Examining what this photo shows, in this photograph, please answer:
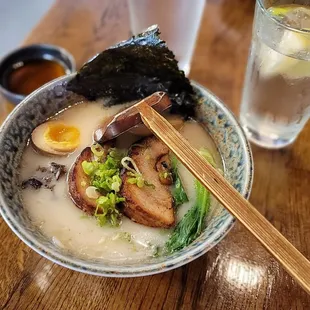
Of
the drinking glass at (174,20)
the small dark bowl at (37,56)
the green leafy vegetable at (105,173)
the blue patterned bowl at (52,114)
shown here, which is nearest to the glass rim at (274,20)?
the blue patterned bowl at (52,114)

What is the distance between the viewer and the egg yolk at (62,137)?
1156 mm

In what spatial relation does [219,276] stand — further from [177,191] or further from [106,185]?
[106,185]

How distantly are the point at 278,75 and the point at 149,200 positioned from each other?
0.49m

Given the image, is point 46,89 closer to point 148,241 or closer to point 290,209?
point 148,241

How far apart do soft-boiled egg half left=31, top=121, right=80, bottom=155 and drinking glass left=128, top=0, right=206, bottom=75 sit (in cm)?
53

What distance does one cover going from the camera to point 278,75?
1.21 m

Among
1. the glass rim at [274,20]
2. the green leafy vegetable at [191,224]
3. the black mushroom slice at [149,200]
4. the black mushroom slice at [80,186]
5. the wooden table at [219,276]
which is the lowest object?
the wooden table at [219,276]

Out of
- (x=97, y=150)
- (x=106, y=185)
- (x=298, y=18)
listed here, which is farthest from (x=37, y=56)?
(x=298, y=18)

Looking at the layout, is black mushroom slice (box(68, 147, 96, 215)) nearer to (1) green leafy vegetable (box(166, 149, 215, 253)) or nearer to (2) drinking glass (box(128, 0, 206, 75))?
(1) green leafy vegetable (box(166, 149, 215, 253))

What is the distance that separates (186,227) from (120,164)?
22 cm

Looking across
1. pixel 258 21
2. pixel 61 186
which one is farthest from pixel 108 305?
pixel 258 21

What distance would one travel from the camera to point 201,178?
3.06ft

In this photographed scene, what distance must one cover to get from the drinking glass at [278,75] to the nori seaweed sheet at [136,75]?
0.67 ft

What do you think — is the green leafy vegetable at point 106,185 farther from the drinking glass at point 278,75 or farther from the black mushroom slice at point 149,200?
the drinking glass at point 278,75
